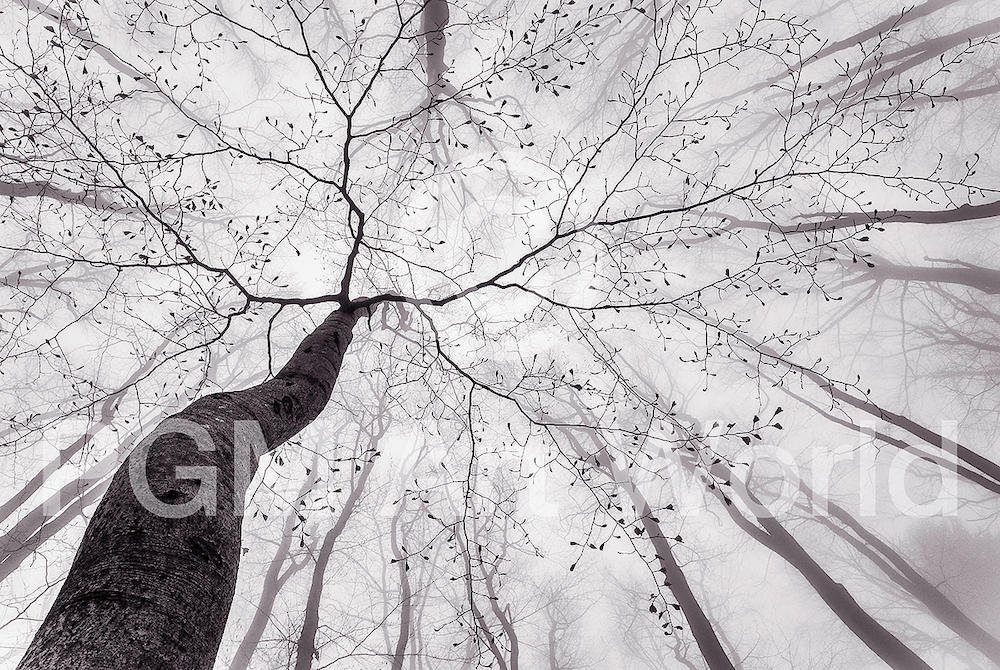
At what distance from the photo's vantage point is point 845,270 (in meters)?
8.54

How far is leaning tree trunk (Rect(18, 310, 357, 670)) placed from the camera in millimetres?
1097

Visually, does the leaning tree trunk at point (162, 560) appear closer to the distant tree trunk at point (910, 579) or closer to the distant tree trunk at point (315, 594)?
the distant tree trunk at point (315, 594)

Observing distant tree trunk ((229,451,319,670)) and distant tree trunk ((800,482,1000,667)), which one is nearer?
distant tree trunk ((800,482,1000,667))

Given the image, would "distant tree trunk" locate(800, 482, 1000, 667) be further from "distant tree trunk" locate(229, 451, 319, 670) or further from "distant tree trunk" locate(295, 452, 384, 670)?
"distant tree trunk" locate(229, 451, 319, 670)

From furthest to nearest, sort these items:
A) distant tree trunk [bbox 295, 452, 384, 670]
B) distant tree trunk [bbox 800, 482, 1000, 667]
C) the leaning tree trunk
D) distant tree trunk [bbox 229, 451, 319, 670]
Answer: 1. distant tree trunk [bbox 229, 451, 319, 670]
2. distant tree trunk [bbox 800, 482, 1000, 667]
3. distant tree trunk [bbox 295, 452, 384, 670]
4. the leaning tree trunk

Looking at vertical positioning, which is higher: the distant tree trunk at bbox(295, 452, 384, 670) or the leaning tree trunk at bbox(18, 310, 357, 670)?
the distant tree trunk at bbox(295, 452, 384, 670)

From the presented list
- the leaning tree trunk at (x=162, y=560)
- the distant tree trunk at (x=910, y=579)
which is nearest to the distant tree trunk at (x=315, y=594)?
the leaning tree trunk at (x=162, y=560)

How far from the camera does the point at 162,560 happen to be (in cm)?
130

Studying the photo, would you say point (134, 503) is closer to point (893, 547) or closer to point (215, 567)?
point (215, 567)

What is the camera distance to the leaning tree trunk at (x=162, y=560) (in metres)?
1.10

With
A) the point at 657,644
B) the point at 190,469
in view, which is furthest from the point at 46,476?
the point at 657,644

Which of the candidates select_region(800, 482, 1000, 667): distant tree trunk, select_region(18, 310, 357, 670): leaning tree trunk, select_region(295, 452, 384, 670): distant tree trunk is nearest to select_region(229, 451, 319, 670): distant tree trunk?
select_region(295, 452, 384, 670): distant tree trunk

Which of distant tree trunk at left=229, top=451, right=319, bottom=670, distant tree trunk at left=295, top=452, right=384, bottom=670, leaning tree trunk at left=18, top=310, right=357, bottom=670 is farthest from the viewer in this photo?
distant tree trunk at left=229, top=451, right=319, bottom=670

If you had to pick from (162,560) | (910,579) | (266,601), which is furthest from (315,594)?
(910,579)
